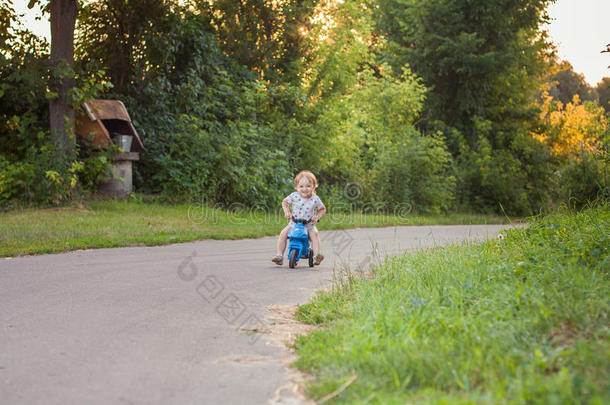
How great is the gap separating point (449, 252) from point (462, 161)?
24.3 metres

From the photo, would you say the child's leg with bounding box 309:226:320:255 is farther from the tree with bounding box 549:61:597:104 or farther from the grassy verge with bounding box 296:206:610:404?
the tree with bounding box 549:61:597:104

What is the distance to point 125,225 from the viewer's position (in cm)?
1381

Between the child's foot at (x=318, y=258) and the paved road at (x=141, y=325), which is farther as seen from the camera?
the child's foot at (x=318, y=258)

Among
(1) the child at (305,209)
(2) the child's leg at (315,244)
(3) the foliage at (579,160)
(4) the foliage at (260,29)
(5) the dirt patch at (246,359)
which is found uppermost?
(4) the foliage at (260,29)

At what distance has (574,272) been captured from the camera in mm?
5645

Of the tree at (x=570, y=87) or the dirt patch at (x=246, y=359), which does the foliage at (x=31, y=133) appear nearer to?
the dirt patch at (x=246, y=359)

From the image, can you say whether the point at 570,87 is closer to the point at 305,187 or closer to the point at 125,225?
the point at 125,225

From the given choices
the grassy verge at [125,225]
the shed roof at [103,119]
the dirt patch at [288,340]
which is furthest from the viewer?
the shed roof at [103,119]

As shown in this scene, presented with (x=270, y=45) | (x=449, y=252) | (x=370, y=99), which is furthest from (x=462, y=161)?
(x=449, y=252)

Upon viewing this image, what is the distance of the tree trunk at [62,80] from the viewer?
16500 mm

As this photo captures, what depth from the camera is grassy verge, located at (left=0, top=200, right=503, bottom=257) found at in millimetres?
11359

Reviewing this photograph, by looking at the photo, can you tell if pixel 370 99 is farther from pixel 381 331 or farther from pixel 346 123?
pixel 381 331

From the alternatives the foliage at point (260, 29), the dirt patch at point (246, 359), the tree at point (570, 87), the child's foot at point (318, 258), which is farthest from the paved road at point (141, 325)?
the tree at point (570, 87)

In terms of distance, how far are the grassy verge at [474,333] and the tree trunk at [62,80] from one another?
467 inches
